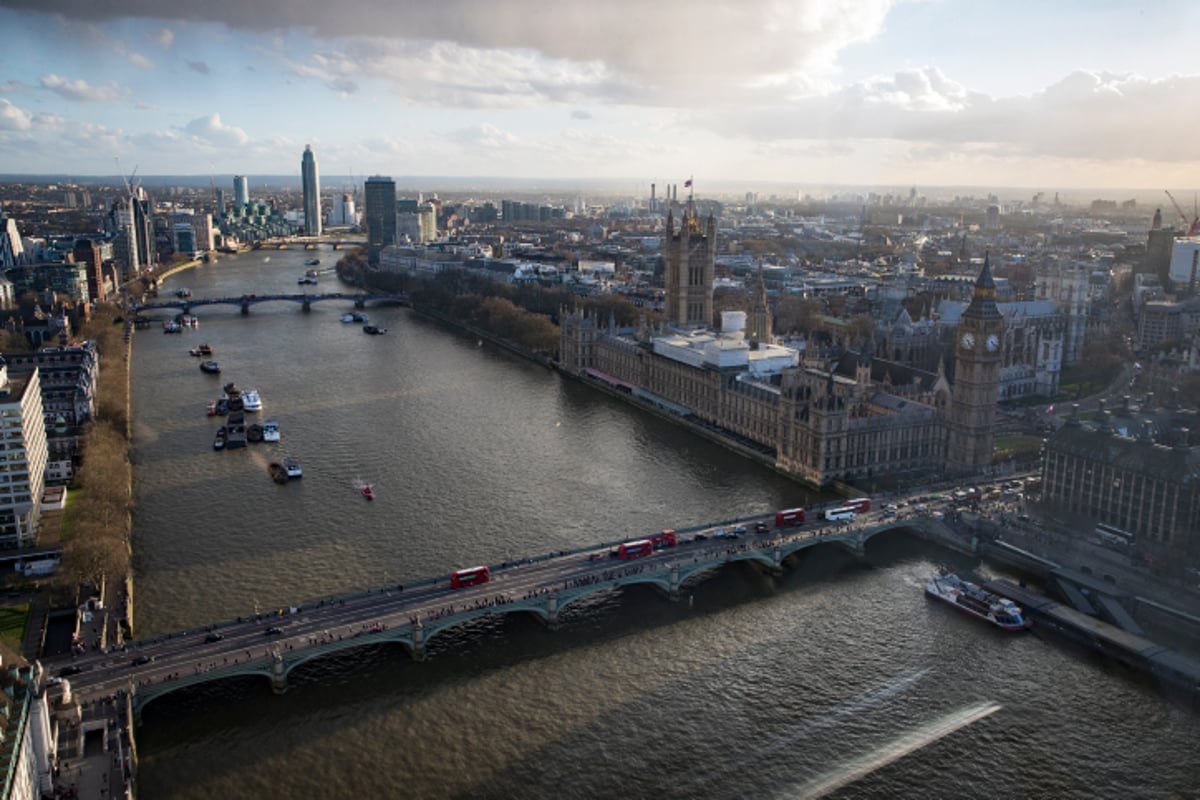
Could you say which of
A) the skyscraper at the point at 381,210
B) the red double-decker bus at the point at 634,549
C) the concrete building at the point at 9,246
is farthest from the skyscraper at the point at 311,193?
the red double-decker bus at the point at 634,549

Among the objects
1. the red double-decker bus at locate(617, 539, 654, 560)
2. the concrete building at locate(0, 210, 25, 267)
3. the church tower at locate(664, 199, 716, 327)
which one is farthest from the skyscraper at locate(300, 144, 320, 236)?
the red double-decker bus at locate(617, 539, 654, 560)

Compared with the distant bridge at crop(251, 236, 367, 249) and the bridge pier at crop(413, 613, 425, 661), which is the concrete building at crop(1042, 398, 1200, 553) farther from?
the distant bridge at crop(251, 236, 367, 249)

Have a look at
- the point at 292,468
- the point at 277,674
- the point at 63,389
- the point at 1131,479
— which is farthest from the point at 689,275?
the point at 277,674

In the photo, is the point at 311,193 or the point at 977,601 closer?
the point at 977,601

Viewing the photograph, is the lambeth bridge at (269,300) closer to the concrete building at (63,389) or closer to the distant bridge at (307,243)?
the concrete building at (63,389)

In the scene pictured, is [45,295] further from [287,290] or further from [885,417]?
[885,417]

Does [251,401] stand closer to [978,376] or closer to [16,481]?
[16,481]

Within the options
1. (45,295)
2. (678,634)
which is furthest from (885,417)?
(45,295)

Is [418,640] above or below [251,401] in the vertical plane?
below
